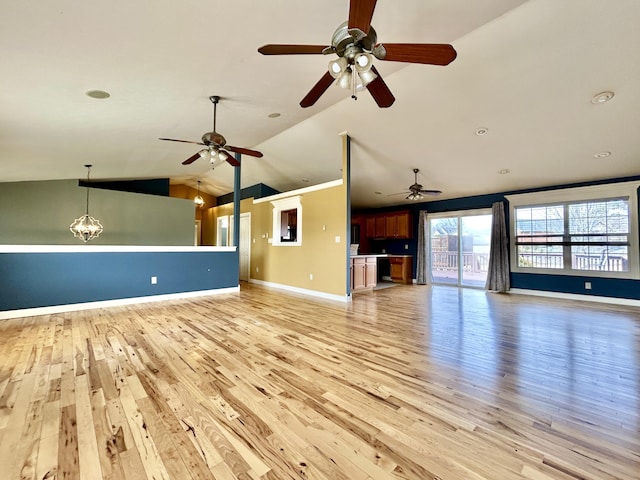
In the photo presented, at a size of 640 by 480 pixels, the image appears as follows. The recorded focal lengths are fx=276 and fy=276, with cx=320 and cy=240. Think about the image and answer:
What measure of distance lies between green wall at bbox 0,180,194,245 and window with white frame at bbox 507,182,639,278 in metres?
9.05

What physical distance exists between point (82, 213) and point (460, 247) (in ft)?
32.0

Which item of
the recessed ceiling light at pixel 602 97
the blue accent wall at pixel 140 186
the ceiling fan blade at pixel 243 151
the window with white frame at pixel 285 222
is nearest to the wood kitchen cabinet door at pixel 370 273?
the window with white frame at pixel 285 222

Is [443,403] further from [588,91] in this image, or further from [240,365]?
[588,91]

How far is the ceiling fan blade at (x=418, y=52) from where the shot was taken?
1.83 meters

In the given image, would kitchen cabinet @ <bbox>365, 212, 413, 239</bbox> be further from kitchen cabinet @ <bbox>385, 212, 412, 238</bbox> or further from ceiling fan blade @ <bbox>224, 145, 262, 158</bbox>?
ceiling fan blade @ <bbox>224, 145, 262, 158</bbox>

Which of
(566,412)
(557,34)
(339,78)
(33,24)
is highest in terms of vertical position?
(557,34)

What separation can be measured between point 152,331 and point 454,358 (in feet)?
11.1

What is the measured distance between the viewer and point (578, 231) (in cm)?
577

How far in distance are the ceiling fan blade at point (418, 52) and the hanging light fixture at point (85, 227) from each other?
787 cm

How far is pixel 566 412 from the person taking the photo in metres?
1.74

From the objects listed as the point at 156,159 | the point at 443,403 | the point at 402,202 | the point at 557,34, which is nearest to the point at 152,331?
the point at 443,403

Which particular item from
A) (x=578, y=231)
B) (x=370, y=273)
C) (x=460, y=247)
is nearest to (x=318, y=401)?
(x=370, y=273)

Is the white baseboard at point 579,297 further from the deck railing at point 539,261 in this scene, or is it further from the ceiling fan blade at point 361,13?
the ceiling fan blade at point 361,13

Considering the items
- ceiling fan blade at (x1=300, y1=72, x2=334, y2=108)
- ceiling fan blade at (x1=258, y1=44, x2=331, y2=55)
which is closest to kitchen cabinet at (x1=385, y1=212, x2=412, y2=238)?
ceiling fan blade at (x1=300, y1=72, x2=334, y2=108)
